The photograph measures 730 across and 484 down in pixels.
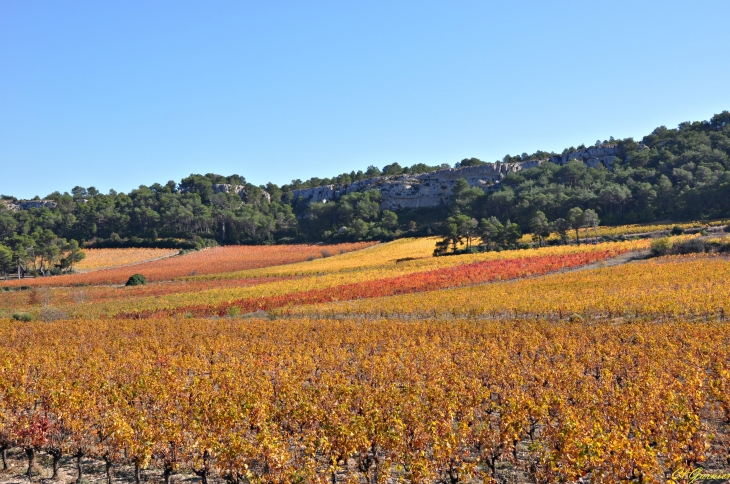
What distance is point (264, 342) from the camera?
26.1 meters

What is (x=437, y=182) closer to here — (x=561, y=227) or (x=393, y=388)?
(x=561, y=227)

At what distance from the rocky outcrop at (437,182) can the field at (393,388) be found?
10495 centimetres

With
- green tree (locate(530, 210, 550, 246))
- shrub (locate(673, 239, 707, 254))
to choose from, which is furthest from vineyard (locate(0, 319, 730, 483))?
green tree (locate(530, 210, 550, 246))

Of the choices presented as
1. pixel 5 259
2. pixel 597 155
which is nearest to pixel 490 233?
pixel 5 259

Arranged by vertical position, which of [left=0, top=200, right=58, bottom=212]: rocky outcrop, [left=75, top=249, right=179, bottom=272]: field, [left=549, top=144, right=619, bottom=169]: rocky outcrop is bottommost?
[left=75, top=249, right=179, bottom=272]: field

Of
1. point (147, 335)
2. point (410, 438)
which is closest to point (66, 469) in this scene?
point (410, 438)

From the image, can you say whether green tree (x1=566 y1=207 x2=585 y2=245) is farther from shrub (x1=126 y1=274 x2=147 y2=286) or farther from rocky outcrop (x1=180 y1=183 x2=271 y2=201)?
rocky outcrop (x1=180 y1=183 x2=271 y2=201)

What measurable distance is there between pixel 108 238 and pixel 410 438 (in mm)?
137269

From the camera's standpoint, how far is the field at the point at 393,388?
35.0ft

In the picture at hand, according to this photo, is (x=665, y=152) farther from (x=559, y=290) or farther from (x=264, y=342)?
(x=264, y=342)

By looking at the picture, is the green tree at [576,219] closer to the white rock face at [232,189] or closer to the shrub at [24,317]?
the shrub at [24,317]

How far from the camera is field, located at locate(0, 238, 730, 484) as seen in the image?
420 inches

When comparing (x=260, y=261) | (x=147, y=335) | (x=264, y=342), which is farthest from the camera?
(x=260, y=261)

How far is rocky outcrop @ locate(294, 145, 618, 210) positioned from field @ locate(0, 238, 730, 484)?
4132 inches
